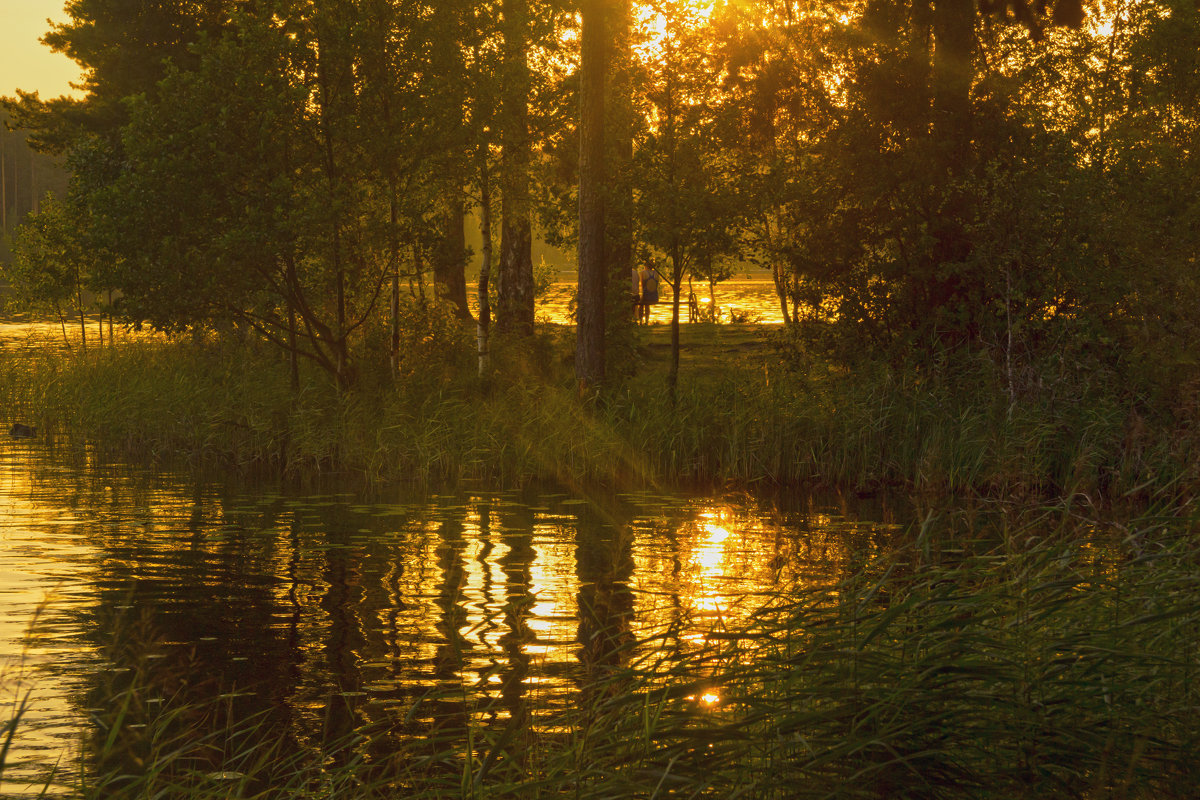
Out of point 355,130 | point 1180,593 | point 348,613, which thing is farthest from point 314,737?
point 355,130

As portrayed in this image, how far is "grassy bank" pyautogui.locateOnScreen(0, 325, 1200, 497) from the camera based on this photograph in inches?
662

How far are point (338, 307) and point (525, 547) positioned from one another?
34.6ft

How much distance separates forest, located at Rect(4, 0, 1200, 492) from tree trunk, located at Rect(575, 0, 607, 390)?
5 cm

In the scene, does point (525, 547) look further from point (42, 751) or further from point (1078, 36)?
point (1078, 36)

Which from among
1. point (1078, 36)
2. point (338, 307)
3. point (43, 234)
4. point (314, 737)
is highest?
point (1078, 36)

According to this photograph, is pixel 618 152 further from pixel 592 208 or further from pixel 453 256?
pixel 453 256

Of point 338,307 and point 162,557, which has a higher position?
point 338,307

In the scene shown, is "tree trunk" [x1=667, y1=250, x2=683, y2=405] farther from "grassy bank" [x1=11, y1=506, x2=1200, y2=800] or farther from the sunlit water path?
"grassy bank" [x1=11, y1=506, x2=1200, y2=800]

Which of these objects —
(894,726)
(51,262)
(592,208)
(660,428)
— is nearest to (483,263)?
(592,208)

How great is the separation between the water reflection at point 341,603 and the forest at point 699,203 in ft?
11.4

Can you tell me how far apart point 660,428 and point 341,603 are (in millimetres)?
8386

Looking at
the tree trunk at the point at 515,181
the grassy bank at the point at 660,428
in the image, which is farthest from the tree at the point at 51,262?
the tree trunk at the point at 515,181

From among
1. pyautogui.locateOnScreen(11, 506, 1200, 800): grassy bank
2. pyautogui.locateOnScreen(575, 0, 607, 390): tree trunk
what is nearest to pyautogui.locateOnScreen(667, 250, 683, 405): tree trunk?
pyautogui.locateOnScreen(575, 0, 607, 390): tree trunk

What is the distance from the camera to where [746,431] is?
18.7 meters
